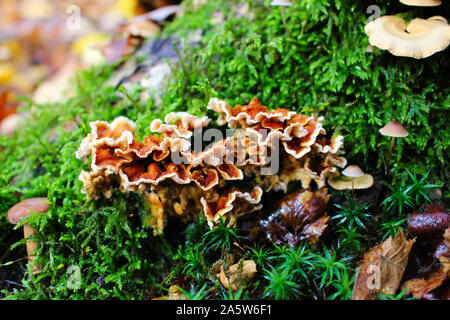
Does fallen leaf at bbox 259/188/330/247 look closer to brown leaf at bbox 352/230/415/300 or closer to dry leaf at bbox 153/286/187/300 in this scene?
brown leaf at bbox 352/230/415/300

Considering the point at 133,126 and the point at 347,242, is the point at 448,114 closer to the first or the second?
the point at 347,242

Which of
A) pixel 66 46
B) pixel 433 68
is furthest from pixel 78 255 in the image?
pixel 66 46

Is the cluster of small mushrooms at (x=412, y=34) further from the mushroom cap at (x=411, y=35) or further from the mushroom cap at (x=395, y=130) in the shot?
the mushroom cap at (x=395, y=130)

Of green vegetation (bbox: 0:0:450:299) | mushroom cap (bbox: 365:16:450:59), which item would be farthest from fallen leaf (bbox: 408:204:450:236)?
mushroom cap (bbox: 365:16:450:59)

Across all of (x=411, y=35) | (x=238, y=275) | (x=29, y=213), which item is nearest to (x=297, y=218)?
(x=238, y=275)

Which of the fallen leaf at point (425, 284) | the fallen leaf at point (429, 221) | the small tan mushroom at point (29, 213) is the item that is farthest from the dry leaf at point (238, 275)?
the small tan mushroom at point (29, 213)

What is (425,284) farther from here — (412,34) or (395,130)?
(412,34)
